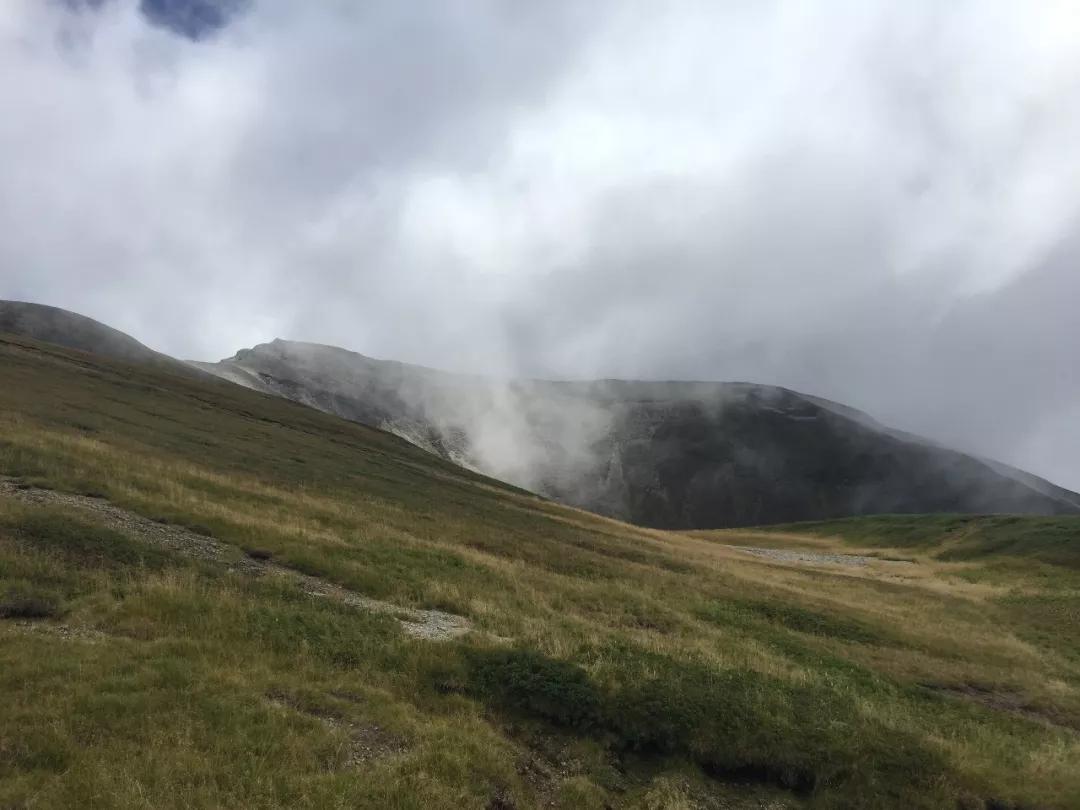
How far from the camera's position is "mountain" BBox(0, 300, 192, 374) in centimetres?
12991

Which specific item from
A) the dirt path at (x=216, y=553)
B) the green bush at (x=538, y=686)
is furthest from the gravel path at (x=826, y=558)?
the green bush at (x=538, y=686)

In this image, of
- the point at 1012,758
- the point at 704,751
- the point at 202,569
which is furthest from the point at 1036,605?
the point at 202,569

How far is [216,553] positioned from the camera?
20.8 meters

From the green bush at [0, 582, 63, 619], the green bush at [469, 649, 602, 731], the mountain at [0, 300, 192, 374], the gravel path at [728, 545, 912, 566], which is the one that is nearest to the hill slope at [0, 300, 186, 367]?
the mountain at [0, 300, 192, 374]

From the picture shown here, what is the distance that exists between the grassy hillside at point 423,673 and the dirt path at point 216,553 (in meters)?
0.17

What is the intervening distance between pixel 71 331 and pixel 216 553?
481 feet

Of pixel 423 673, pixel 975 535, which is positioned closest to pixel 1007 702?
pixel 423 673

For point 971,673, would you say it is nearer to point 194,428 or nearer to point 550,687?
point 550,687

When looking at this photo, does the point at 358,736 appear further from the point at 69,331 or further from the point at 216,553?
the point at 69,331

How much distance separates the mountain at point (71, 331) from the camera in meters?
130

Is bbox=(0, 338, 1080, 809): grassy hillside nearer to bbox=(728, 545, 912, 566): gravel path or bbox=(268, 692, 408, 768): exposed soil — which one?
bbox=(268, 692, 408, 768): exposed soil

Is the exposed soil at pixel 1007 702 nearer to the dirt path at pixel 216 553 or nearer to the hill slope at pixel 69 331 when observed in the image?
the dirt path at pixel 216 553

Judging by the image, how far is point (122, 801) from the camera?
8117 millimetres

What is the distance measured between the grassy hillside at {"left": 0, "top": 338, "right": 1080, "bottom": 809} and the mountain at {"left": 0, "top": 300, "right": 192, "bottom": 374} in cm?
10789
